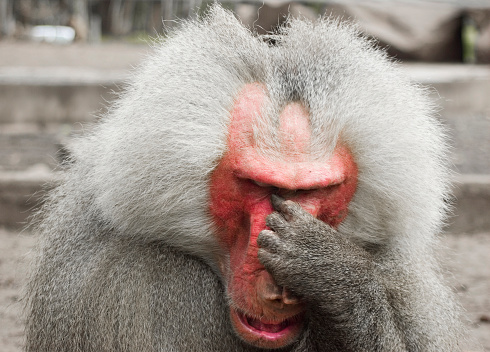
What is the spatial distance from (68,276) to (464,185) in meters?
4.11

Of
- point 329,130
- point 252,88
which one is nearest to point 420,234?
point 329,130

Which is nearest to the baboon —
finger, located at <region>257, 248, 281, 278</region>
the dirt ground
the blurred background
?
finger, located at <region>257, 248, 281, 278</region>

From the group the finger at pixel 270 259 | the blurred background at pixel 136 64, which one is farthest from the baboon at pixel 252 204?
the blurred background at pixel 136 64

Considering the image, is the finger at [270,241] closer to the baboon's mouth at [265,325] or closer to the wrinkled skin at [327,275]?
the wrinkled skin at [327,275]

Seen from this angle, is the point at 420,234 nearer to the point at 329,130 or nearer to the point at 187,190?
the point at 329,130

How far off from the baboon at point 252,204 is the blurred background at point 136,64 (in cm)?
62

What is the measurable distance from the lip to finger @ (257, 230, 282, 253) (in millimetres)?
292

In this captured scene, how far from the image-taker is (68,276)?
309 centimetres

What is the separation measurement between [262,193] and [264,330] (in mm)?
527

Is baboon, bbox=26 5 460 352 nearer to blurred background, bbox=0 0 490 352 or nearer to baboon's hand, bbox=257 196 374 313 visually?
baboon's hand, bbox=257 196 374 313

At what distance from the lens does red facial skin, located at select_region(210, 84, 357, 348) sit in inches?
106

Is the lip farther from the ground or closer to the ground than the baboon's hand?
closer to the ground

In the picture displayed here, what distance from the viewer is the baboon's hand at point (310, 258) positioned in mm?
2670

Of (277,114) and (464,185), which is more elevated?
(277,114)
